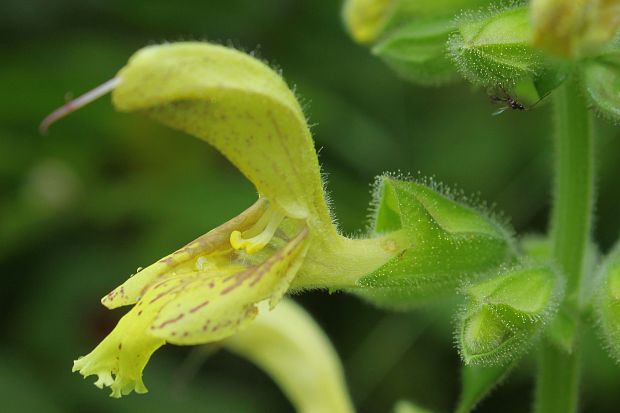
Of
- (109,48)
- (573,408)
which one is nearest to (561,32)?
(573,408)

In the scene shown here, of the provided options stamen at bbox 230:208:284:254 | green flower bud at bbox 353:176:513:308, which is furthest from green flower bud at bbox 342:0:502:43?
stamen at bbox 230:208:284:254

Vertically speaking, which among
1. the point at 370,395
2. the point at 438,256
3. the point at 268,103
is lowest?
the point at 370,395

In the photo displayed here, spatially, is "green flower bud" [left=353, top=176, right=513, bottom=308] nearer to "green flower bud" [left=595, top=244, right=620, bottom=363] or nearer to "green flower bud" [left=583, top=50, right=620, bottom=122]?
"green flower bud" [left=595, top=244, right=620, bottom=363]

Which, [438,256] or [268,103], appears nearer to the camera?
[268,103]

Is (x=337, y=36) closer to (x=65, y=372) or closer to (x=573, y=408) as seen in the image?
(x=65, y=372)

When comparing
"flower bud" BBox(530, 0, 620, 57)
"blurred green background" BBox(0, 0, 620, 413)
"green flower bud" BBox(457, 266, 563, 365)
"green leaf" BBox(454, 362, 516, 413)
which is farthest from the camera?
"blurred green background" BBox(0, 0, 620, 413)

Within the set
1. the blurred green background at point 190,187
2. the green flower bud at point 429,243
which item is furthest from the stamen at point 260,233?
the blurred green background at point 190,187

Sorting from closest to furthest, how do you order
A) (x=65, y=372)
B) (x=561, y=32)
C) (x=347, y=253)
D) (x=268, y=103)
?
1. (x=561, y=32)
2. (x=268, y=103)
3. (x=347, y=253)
4. (x=65, y=372)

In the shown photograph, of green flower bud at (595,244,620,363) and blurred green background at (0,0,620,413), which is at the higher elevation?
green flower bud at (595,244,620,363)
